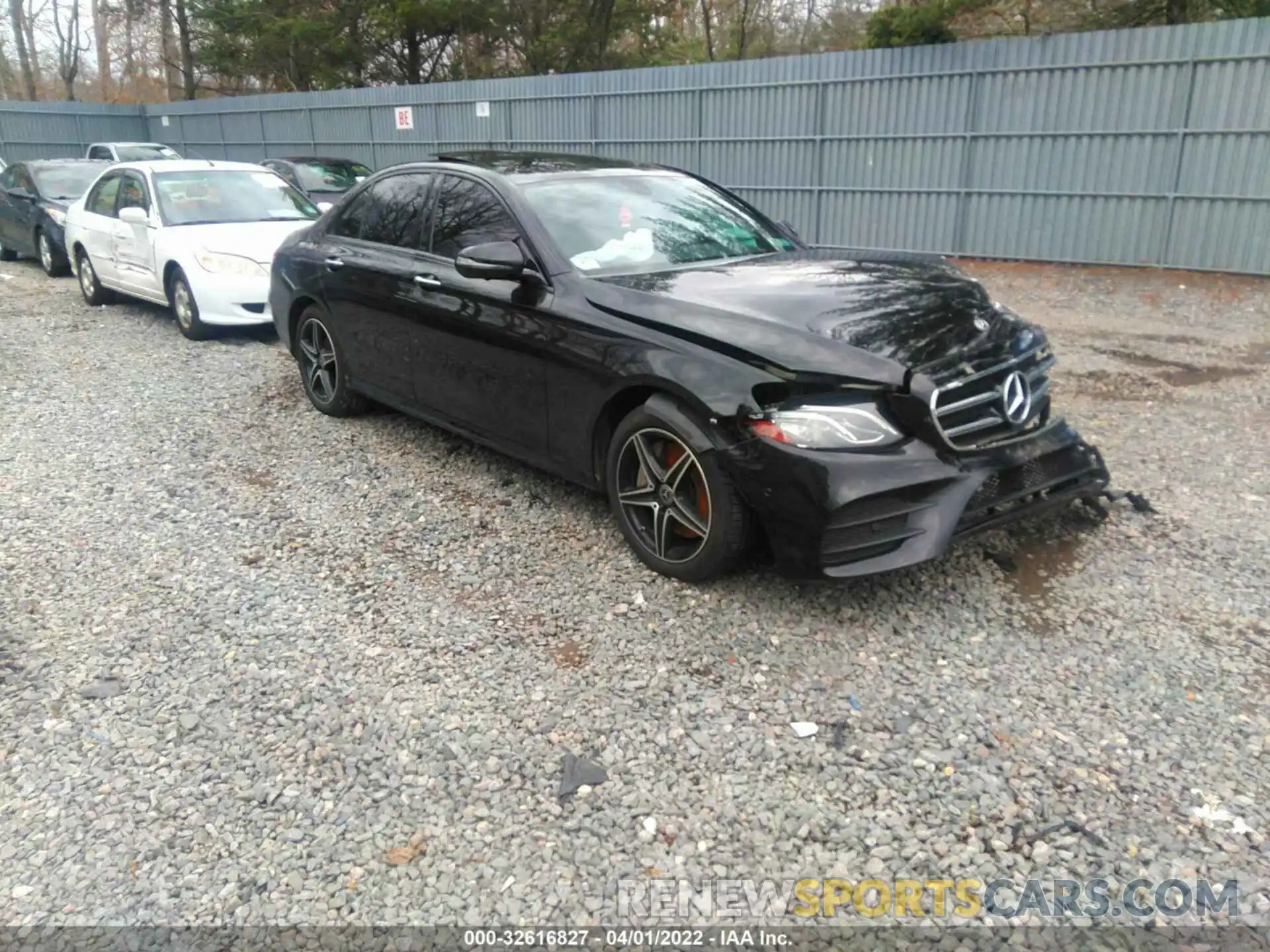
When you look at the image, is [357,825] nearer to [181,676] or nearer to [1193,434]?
[181,676]

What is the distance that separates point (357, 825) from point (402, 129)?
64.5 feet

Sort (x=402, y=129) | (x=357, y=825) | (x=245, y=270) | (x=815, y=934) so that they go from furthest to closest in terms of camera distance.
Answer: (x=402, y=129)
(x=245, y=270)
(x=357, y=825)
(x=815, y=934)

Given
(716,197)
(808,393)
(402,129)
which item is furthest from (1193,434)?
(402,129)

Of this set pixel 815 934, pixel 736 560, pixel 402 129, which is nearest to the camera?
pixel 815 934

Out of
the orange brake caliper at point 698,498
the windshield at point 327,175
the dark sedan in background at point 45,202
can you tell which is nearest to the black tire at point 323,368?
the orange brake caliper at point 698,498

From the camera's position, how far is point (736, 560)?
3.83 metres

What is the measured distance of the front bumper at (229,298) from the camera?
866cm

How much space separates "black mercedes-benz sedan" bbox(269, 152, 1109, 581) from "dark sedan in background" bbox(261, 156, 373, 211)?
1003 cm

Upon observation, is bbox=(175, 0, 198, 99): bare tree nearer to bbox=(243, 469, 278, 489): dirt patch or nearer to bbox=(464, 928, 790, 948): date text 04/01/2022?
bbox=(243, 469, 278, 489): dirt patch

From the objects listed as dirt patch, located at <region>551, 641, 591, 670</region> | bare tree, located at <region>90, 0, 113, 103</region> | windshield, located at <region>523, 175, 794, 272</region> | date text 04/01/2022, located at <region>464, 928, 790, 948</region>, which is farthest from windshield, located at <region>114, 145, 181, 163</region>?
bare tree, located at <region>90, 0, 113, 103</region>

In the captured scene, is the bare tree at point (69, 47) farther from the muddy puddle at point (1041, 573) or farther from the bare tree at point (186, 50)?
the muddy puddle at point (1041, 573)

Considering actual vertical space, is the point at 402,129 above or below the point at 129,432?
above

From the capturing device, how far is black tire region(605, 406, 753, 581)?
371cm

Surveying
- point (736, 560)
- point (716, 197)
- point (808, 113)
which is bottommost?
point (736, 560)
